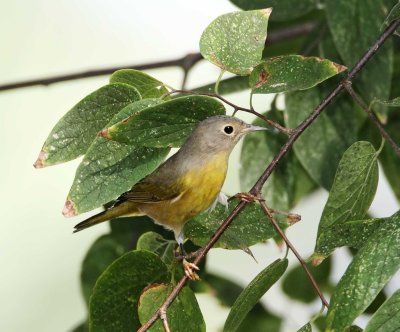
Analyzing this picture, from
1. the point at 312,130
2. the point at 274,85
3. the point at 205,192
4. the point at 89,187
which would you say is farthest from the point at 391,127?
the point at 89,187

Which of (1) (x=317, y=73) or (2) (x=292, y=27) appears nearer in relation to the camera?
(1) (x=317, y=73)

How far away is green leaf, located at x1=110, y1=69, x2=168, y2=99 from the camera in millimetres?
1045

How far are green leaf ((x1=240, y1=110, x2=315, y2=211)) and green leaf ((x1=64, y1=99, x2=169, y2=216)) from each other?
490 millimetres

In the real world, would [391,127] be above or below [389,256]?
below

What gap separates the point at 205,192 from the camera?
4.10 feet

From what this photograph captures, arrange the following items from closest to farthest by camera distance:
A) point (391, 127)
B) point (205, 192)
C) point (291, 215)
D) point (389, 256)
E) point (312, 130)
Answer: point (389, 256), point (291, 215), point (205, 192), point (312, 130), point (391, 127)

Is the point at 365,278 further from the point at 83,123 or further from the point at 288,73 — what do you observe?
the point at 83,123

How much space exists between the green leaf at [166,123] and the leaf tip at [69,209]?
8 centimetres

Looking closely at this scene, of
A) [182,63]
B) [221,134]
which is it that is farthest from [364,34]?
[182,63]

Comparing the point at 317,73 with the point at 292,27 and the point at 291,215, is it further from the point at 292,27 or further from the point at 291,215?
the point at 292,27

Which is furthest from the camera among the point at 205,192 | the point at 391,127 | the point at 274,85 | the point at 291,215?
the point at 391,127

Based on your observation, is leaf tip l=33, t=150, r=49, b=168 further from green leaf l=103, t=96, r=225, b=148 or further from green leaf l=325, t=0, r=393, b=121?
green leaf l=325, t=0, r=393, b=121

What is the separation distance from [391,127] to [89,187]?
0.76 meters

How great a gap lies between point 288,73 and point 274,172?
538mm
